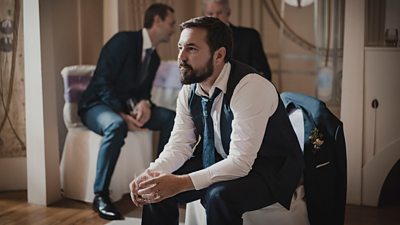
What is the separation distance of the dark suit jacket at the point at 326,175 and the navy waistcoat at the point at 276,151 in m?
0.15

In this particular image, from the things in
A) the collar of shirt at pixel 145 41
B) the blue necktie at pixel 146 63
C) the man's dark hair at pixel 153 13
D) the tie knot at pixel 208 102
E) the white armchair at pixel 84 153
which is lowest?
the white armchair at pixel 84 153

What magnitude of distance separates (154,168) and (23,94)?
1.75 meters

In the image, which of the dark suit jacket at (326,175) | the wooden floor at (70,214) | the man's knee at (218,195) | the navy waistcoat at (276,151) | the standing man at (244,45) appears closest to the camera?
the man's knee at (218,195)

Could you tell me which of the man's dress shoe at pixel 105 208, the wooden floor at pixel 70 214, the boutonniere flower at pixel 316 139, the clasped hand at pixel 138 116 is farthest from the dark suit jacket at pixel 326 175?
the clasped hand at pixel 138 116

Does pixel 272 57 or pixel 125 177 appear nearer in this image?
pixel 125 177

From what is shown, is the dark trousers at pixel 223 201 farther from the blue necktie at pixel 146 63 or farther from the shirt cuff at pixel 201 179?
the blue necktie at pixel 146 63

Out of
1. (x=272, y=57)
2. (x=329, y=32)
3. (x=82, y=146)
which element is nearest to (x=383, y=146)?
(x=329, y=32)

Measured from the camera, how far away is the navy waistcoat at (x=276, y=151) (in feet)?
6.96

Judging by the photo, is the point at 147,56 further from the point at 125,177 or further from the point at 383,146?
the point at 383,146

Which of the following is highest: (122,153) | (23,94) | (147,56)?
(147,56)

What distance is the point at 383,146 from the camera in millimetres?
3277

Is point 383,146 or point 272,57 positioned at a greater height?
point 272,57

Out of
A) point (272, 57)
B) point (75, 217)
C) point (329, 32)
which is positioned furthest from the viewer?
point (272, 57)

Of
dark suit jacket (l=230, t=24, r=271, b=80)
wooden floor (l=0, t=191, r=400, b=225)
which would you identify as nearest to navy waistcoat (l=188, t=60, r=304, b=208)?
wooden floor (l=0, t=191, r=400, b=225)
